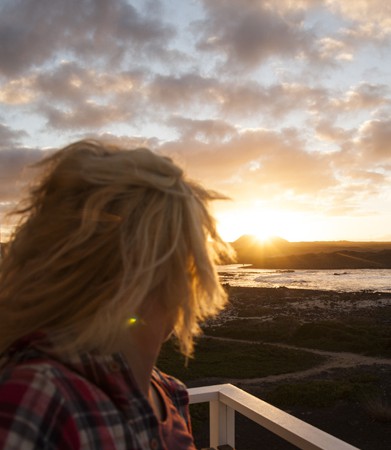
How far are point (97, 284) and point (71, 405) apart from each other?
24 centimetres

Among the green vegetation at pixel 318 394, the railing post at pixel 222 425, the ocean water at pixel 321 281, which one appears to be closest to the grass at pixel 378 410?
the green vegetation at pixel 318 394

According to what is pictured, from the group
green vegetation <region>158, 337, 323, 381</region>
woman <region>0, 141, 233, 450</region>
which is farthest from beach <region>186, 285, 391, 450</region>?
woman <region>0, 141, 233, 450</region>

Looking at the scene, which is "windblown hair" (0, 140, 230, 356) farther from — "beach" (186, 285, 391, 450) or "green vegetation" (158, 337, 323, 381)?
"green vegetation" (158, 337, 323, 381)

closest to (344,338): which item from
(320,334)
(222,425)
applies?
(320,334)

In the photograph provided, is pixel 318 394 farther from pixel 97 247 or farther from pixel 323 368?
pixel 97 247

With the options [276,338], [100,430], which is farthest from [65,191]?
[276,338]

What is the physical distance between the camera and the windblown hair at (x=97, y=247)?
940 mm

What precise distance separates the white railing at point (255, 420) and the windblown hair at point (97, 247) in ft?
3.04

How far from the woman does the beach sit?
8.40 metres

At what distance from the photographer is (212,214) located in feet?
3.85

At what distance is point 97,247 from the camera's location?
3.14 feet

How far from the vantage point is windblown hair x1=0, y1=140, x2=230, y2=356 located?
3.09 feet

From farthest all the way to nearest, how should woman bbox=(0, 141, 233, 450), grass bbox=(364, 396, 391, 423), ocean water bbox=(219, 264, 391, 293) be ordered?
ocean water bbox=(219, 264, 391, 293), grass bbox=(364, 396, 391, 423), woman bbox=(0, 141, 233, 450)

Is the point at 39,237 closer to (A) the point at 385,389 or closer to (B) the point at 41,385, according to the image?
(B) the point at 41,385
